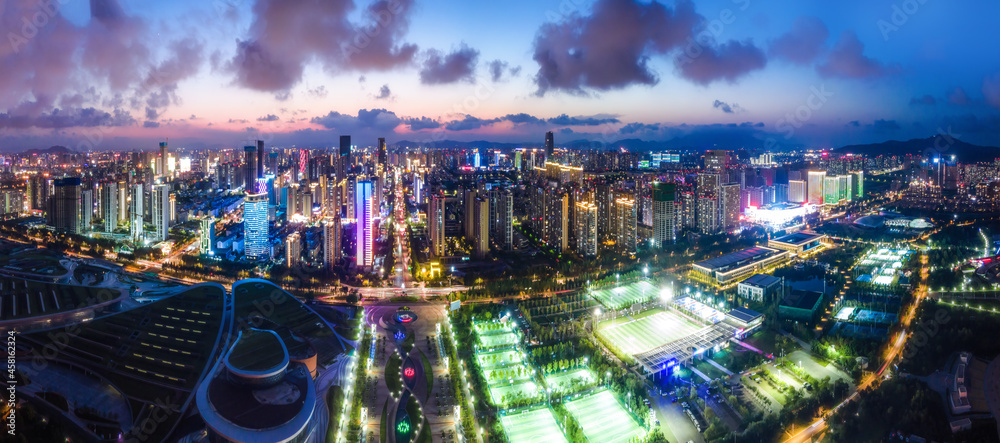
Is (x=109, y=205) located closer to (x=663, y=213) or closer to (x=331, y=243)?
(x=331, y=243)

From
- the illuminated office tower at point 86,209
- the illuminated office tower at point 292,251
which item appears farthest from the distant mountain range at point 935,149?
the illuminated office tower at point 86,209

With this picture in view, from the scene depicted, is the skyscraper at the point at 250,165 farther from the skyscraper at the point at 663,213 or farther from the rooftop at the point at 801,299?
the rooftop at the point at 801,299

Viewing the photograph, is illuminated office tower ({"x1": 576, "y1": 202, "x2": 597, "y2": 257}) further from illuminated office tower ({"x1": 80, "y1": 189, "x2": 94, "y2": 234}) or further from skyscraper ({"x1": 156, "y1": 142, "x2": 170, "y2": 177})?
skyscraper ({"x1": 156, "y1": 142, "x2": 170, "y2": 177})

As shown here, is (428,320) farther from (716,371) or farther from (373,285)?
(716,371)

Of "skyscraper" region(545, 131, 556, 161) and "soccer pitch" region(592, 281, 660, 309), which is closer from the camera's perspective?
"soccer pitch" region(592, 281, 660, 309)
